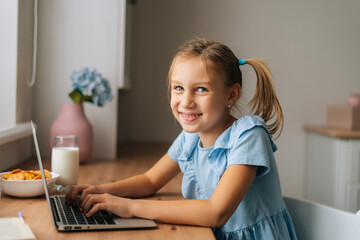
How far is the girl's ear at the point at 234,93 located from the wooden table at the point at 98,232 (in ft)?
0.99

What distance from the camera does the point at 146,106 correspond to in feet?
8.63

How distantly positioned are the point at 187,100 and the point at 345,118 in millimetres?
1840

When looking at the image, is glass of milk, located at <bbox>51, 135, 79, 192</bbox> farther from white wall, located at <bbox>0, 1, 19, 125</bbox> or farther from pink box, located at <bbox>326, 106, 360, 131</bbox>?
pink box, located at <bbox>326, 106, 360, 131</bbox>

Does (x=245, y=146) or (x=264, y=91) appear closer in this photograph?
(x=245, y=146)

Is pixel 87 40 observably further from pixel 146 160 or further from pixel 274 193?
pixel 274 193

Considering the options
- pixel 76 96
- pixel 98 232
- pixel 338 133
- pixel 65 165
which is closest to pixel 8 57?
pixel 76 96

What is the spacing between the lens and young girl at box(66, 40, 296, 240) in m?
0.90

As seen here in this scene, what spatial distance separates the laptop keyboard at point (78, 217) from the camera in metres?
0.85

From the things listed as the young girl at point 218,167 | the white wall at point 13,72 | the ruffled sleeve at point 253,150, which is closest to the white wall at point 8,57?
the white wall at point 13,72

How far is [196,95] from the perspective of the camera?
3.39ft

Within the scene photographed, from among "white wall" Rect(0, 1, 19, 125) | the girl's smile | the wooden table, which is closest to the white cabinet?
the wooden table

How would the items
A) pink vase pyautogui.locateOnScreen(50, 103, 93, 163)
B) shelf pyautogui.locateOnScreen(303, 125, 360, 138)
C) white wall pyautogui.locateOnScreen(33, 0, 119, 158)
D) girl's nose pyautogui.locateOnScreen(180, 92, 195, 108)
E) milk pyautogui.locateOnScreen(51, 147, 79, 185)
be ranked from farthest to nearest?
shelf pyautogui.locateOnScreen(303, 125, 360, 138) → white wall pyautogui.locateOnScreen(33, 0, 119, 158) → pink vase pyautogui.locateOnScreen(50, 103, 93, 163) → milk pyautogui.locateOnScreen(51, 147, 79, 185) → girl's nose pyautogui.locateOnScreen(180, 92, 195, 108)

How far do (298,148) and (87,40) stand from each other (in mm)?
1574

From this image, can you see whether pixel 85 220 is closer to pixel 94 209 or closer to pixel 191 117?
pixel 94 209
